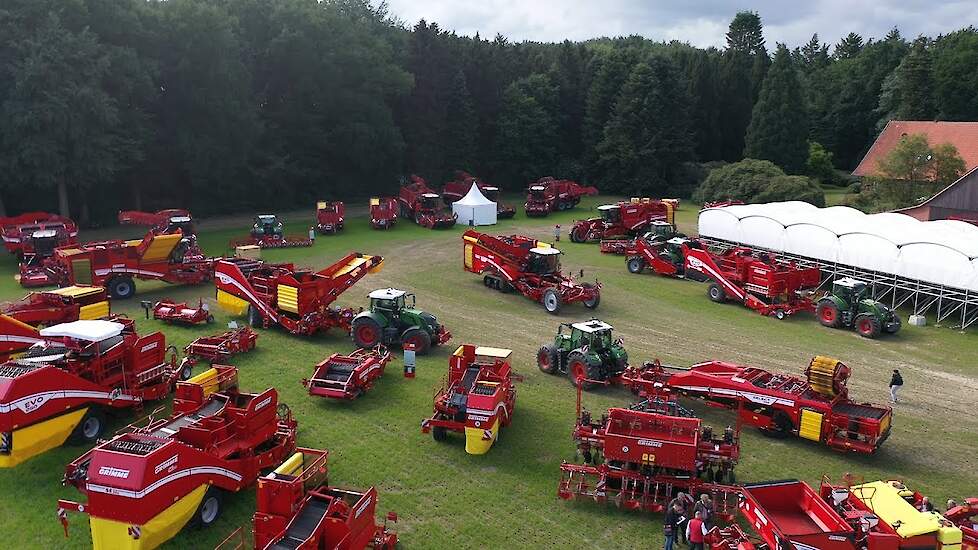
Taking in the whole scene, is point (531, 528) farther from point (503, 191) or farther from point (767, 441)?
point (503, 191)

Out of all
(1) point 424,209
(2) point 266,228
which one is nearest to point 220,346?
(2) point 266,228

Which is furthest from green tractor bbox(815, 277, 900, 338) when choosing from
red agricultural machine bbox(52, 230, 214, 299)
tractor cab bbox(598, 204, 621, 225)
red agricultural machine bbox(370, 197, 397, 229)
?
red agricultural machine bbox(370, 197, 397, 229)

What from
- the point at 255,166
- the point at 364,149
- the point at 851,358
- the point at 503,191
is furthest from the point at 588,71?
the point at 851,358

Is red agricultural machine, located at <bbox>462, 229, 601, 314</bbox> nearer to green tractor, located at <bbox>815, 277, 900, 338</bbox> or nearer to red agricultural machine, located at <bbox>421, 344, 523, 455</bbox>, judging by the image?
green tractor, located at <bbox>815, 277, 900, 338</bbox>

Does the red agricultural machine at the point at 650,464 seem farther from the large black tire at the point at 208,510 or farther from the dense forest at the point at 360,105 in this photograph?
the dense forest at the point at 360,105

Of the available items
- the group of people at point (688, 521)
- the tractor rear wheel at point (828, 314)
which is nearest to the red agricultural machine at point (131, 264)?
the group of people at point (688, 521)

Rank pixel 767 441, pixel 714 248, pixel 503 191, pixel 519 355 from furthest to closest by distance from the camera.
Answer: pixel 503 191 < pixel 714 248 < pixel 519 355 < pixel 767 441
